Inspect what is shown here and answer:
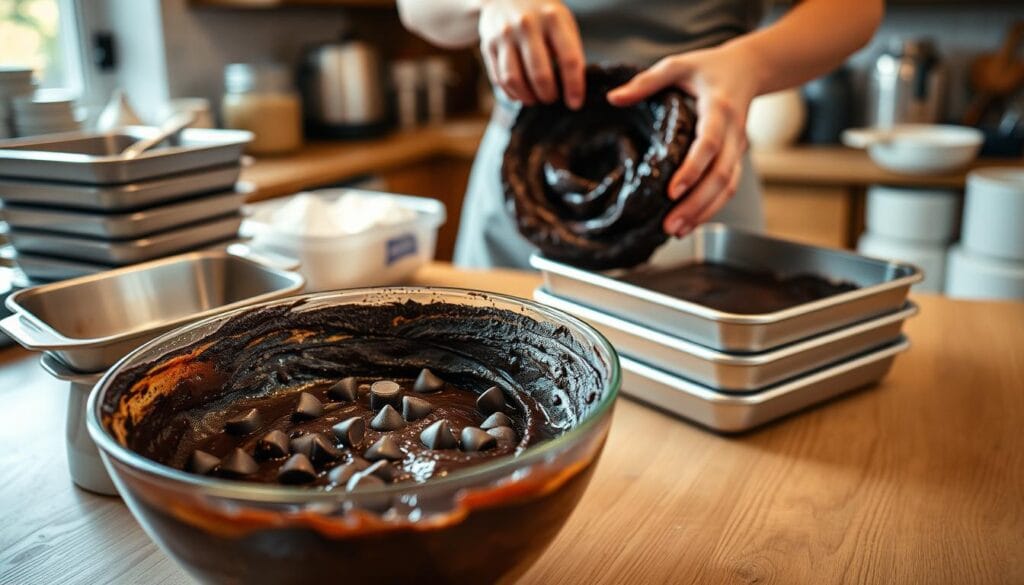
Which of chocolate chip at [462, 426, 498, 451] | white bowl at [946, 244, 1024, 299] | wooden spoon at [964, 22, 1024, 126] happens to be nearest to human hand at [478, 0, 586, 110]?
chocolate chip at [462, 426, 498, 451]

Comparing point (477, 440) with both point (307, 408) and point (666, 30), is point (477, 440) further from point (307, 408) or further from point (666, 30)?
point (666, 30)

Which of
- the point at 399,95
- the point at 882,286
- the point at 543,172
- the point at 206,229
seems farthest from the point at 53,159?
the point at 399,95

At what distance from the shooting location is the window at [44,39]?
237 centimetres

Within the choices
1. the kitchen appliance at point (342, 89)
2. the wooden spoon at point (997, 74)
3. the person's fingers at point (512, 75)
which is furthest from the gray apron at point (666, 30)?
the wooden spoon at point (997, 74)

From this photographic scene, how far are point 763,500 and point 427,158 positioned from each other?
2480 mm

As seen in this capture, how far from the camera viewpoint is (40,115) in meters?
1.54

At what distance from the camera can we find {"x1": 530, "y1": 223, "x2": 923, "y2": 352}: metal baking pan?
0.84 metres

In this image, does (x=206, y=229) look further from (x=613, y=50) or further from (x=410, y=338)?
(x=613, y=50)

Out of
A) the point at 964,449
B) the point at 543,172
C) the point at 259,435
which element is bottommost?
the point at 964,449

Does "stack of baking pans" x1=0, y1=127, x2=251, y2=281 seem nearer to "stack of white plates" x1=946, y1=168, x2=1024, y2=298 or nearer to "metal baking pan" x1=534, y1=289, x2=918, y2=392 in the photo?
"metal baking pan" x1=534, y1=289, x2=918, y2=392

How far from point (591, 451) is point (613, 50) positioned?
116 cm

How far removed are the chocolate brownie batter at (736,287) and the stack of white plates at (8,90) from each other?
121cm

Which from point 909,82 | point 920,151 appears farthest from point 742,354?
point 909,82

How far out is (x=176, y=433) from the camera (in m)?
0.65
